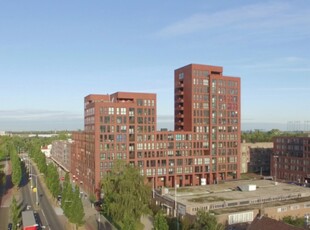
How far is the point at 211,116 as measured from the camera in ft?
409

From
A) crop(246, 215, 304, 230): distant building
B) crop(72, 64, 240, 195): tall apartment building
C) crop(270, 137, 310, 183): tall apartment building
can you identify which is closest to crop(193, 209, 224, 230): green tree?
crop(246, 215, 304, 230): distant building

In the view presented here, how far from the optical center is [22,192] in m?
115

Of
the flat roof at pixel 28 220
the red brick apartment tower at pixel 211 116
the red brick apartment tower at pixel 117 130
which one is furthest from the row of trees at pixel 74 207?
the red brick apartment tower at pixel 211 116

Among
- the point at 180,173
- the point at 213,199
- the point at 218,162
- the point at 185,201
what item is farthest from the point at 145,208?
the point at 218,162

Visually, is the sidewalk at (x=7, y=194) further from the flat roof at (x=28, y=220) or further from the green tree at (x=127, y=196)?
the green tree at (x=127, y=196)

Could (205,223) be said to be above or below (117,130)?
below

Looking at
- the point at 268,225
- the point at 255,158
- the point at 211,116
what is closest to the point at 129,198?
the point at 268,225

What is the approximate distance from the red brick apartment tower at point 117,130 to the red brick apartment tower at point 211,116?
54.6 ft

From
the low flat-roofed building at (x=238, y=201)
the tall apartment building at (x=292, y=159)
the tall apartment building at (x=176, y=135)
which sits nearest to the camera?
the low flat-roofed building at (x=238, y=201)

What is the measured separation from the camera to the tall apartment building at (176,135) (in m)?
108

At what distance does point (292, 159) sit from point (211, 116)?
4133 centimetres

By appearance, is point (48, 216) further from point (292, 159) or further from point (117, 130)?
point (292, 159)

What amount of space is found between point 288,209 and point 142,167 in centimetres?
4886

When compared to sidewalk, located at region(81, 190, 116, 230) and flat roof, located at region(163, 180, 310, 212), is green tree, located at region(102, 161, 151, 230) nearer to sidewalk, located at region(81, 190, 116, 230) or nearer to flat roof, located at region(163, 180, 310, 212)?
sidewalk, located at region(81, 190, 116, 230)
